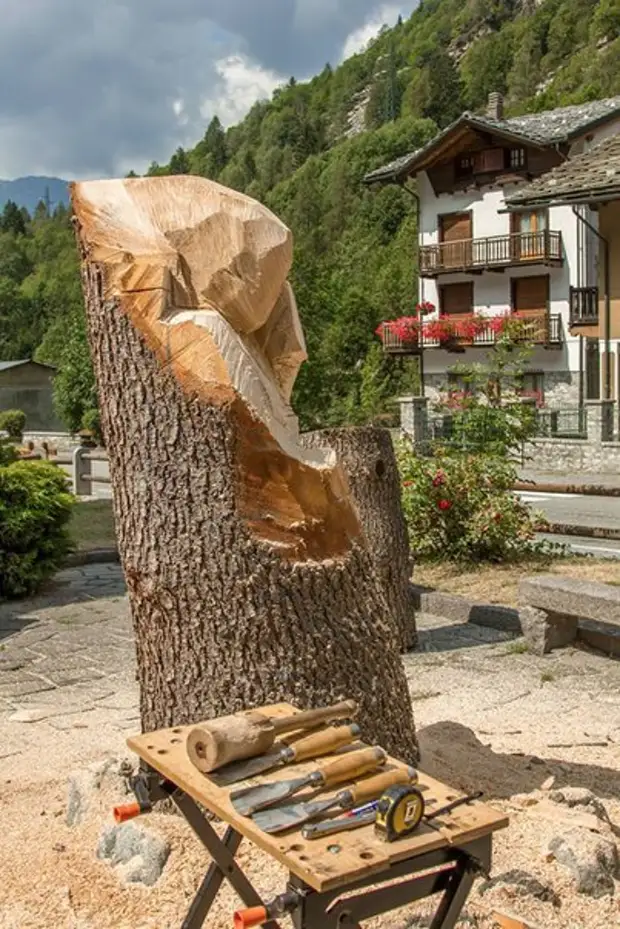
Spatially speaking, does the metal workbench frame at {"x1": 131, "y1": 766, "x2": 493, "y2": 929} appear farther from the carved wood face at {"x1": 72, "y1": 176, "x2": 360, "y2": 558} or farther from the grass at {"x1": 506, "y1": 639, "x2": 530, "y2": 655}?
the grass at {"x1": 506, "y1": 639, "x2": 530, "y2": 655}

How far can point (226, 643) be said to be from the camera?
10.6 ft

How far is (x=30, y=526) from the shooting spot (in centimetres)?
860

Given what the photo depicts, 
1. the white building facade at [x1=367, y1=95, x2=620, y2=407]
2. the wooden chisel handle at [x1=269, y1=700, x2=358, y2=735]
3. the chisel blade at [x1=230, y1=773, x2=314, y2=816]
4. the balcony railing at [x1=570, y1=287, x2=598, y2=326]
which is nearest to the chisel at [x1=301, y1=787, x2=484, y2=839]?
the chisel blade at [x1=230, y1=773, x2=314, y2=816]

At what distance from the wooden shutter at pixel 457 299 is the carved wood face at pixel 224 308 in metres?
31.3

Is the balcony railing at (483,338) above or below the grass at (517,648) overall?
above

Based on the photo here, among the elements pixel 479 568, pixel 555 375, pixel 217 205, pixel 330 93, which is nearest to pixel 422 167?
pixel 555 375

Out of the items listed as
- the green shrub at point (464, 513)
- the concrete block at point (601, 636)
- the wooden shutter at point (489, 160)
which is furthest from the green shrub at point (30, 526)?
the wooden shutter at point (489, 160)

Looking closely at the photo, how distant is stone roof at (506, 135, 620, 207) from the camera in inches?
742

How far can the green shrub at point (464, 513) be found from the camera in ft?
29.2

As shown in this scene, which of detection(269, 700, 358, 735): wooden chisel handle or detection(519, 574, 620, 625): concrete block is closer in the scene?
detection(269, 700, 358, 735): wooden chisel handle

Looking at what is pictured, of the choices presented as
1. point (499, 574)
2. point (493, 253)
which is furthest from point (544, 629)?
point (493, 253)

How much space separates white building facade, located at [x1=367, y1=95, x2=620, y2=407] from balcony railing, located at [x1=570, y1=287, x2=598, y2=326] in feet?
0.14

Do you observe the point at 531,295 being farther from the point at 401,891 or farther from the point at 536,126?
the point at 401,891

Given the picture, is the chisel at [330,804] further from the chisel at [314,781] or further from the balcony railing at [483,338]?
the balcony railing at [483,338]
